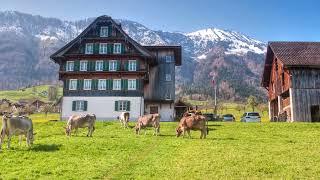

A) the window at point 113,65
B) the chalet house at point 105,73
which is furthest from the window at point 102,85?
the window at point 113,65

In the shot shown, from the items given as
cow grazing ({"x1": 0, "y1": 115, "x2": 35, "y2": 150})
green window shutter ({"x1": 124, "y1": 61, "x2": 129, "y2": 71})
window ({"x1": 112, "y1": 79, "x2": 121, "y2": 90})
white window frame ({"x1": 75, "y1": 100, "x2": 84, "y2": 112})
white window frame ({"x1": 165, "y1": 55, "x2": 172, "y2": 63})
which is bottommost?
cow grazing ({"x1": 0, "y1": 115, "x2": 35, "y2": 150})

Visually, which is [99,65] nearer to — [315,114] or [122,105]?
[122,105]

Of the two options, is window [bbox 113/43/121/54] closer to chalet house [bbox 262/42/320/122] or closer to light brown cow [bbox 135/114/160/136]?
Result: chalet house [bbox 262/42/320/122]

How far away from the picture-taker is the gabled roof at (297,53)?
54562 mm

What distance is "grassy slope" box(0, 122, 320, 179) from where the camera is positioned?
1786 cm

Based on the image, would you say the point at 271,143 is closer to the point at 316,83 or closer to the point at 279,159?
the point at 279,159

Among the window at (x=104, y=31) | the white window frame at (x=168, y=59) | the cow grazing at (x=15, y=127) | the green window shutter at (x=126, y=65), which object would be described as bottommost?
the cow grazing at (x=15, y=127)

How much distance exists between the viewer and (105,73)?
65.9 meters

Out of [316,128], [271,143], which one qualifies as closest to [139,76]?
[316,128]

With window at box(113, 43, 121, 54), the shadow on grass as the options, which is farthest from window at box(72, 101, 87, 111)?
the shadow on grass

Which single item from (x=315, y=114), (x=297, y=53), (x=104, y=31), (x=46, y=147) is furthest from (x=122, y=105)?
(x=46, y=147)

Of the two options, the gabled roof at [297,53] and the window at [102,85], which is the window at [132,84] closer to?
the window at [102,85]

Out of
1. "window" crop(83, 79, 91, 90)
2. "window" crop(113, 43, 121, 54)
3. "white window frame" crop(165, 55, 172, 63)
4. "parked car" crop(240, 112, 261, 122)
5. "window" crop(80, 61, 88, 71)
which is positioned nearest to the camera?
"parked car" crop(240, 112, 261, 122)

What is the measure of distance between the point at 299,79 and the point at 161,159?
1511 inches
